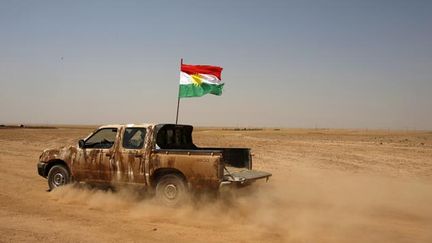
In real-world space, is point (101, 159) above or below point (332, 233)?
above

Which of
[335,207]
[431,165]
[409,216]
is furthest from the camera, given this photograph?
[431,165]

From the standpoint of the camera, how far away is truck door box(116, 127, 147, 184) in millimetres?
9453

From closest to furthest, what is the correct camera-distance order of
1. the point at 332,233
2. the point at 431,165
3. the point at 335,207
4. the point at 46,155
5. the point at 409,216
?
1. the point at 332,233
2. the point at 409,216
3. the point at 335,207
4. the point at 46,155
5. the point at 431,165

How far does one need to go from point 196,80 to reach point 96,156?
3746 millimetres

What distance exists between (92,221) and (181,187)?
196 cm

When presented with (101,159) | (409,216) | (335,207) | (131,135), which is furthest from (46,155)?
(409,216)

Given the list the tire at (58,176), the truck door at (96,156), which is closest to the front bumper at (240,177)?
the truck door at (96,156)

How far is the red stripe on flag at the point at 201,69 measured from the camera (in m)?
12.4

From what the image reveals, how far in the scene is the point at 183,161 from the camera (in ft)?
29.1

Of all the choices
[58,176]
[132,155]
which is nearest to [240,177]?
[132,155]

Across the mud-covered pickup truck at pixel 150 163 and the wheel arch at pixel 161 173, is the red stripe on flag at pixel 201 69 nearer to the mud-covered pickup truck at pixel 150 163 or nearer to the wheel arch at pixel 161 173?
the mud-covered pickup truck at pixel 150 163

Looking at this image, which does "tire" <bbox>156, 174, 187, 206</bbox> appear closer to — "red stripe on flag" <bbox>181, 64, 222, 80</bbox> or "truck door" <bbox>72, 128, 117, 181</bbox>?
"truck door" <bbox>72, 128, 117, 181</bbox>

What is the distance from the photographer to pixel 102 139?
10.7 m

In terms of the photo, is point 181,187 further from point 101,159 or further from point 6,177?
point 6,177
